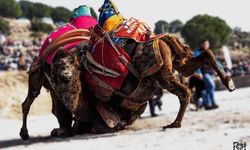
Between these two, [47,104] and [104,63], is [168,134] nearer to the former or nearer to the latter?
[104,63]

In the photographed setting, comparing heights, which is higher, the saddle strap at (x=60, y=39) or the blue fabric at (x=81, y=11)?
the blue fabric at (x=81, y=11)

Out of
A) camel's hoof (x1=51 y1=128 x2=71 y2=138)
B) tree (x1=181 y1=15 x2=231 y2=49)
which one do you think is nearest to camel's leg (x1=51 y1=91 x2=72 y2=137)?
camel's hoof (x1=51 y1=128 x2=71 y2=138)

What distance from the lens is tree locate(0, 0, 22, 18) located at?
300 feet

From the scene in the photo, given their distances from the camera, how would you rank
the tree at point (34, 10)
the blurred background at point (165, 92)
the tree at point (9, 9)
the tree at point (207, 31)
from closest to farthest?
the blurred background at point (165, 92)
the tree at point (207, 31)
the tree at point (9, 9)
the tree at point (34, 10)

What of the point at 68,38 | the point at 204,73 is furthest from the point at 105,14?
the point at 204,73

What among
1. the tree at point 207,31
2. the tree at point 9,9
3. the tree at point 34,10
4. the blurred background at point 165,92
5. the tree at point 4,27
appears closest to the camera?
the blurred background at point 165,92

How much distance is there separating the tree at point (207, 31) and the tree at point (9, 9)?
31931 mm

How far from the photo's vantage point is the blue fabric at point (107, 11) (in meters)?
7.79

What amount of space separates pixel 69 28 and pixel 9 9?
88.5 metres

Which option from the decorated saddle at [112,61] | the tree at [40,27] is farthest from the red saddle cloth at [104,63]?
the tree at [40,27]

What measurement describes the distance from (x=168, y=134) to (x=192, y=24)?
72925mm

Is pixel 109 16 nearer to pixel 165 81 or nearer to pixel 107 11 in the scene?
pixel 107 11

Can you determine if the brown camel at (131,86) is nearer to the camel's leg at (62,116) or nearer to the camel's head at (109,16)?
the camel's leg at (62,116)

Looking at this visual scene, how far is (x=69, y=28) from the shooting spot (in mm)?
8438
